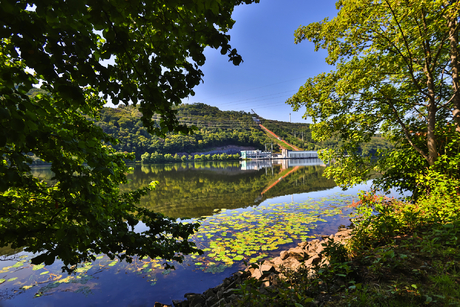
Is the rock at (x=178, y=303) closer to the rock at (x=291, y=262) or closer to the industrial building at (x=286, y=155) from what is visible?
the rock at (x=291, y=262)

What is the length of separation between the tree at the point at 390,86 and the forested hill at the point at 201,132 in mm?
50897

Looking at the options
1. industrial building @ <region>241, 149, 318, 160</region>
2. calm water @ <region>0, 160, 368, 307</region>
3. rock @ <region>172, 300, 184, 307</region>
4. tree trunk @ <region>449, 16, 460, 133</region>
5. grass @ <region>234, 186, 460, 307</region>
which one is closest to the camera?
grass @ <region>234, 186, 460, 307</region>

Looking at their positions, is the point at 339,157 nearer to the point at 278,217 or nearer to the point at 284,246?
the point at 284,246

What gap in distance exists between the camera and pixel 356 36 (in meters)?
6.54

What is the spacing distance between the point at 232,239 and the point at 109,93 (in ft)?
26.8

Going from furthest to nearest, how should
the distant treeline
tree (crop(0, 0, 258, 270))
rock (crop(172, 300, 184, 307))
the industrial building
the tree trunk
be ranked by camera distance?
1. the industrial building
2. the distant treeline
3. the tree trunk
4. rock (crop(172, 300, 184, 307))
5. tree (crop(0, 0, 258, 270))

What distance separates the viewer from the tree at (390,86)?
5820 millimetres

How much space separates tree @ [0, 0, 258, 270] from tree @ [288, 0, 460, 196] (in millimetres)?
5852

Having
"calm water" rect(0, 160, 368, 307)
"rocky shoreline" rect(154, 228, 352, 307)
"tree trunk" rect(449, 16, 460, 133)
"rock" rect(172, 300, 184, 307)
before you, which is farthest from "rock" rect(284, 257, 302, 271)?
"tree trunk" rect(449, 16, 460, 133)

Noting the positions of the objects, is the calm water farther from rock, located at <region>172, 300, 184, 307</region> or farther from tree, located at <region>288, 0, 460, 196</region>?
tree, located at <region>288, 0, 460, 196</region>

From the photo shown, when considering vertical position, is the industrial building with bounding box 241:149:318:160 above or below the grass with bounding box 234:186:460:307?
above

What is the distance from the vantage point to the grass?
2568 millimetres

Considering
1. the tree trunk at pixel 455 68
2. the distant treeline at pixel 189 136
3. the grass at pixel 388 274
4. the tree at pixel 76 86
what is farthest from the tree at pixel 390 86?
the distant treeline at pixel 189 136

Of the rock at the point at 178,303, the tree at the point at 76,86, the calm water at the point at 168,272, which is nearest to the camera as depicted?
the tree at the point at 76,86
